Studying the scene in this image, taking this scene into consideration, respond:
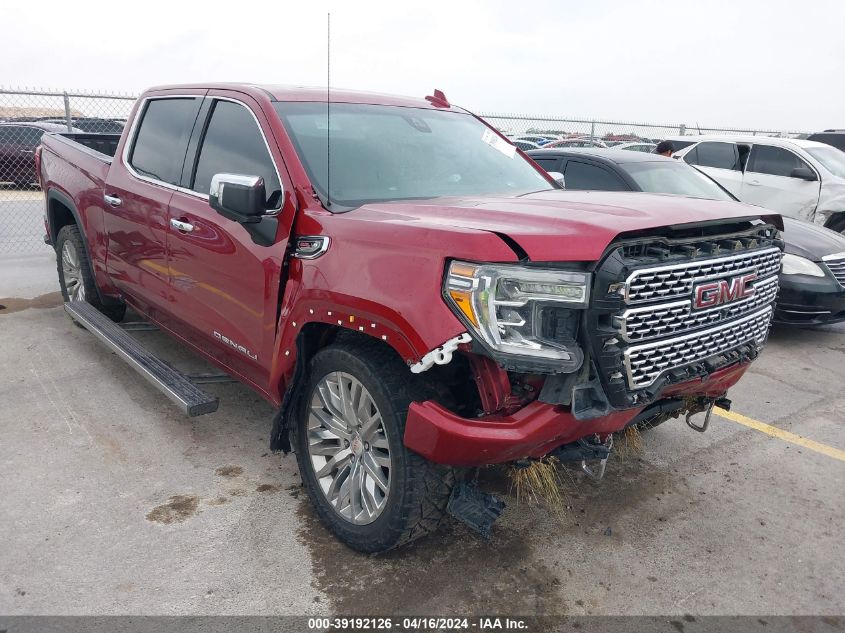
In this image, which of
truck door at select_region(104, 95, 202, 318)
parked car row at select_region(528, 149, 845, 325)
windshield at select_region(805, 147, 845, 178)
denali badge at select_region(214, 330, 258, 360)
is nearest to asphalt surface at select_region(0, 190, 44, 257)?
truck door at select_region(104, 95, 202, 318)

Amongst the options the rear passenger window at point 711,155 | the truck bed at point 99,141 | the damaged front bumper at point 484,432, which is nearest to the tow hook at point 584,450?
the damaged front bumper at point 484,432

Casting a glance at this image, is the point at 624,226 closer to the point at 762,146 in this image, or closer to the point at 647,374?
the point at 647,374

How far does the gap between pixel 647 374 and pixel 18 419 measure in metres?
3.58

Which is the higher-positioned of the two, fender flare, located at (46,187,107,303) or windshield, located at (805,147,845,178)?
windshield, located at (805,147,845,178)

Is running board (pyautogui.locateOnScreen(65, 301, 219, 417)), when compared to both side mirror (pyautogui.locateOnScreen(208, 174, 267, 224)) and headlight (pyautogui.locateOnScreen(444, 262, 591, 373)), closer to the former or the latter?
side mirror (pyautogui.locateOnScreen(208, 174, 267, 224))

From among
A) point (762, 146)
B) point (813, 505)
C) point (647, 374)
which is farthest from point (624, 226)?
point (762, 146)

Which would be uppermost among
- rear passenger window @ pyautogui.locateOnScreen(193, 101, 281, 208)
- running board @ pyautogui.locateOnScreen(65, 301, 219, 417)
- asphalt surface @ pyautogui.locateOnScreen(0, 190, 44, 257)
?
rear passenger window @ pyautogui.locateOnScreen(193, 101, 281, 208)

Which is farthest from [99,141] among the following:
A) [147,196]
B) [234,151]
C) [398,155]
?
[398,155]

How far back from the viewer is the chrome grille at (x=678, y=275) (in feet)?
7.70

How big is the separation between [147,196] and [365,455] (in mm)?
2283

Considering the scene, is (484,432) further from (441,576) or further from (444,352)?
(441,576)

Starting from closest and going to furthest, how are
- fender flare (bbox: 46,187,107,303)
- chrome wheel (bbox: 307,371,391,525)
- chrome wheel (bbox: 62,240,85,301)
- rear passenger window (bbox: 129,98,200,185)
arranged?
chrome wheel (bbox: 307,371,391,525), rear passenger window (bbox: 129,98,200,185), fender flare (bbox: 46,187,107,303), chrome wheel (bbox: 62,240,85,301)

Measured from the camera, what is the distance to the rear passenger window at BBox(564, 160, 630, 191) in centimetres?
640

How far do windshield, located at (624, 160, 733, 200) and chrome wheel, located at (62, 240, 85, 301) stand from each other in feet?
15.8
